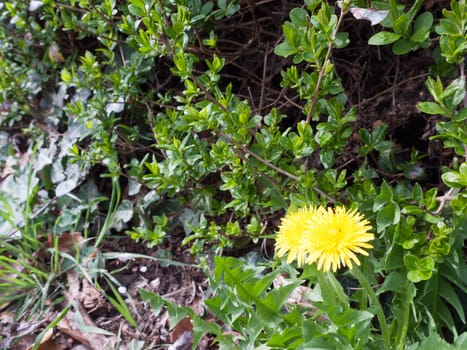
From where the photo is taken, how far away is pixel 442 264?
4.32ft

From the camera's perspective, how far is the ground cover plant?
4.01 ft

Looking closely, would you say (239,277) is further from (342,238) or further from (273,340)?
(342,238)

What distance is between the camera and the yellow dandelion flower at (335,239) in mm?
1046

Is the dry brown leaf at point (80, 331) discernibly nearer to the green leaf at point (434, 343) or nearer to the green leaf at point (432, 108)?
the green leaf at point (434, 343)

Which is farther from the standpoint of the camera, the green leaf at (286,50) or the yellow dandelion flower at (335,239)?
the green leaf at (286,50)

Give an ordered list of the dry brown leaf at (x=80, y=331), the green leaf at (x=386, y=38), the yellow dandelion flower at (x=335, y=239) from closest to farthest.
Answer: the yellow dandelion flower at (x=335, y=239), the green leaf at (x=386, y=38), the dry brown leaf at (x=80, y=331)

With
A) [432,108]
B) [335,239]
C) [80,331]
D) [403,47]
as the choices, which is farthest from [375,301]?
[80,331]

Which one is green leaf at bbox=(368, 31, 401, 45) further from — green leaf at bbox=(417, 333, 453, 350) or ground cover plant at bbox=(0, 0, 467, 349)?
green leaf at bbox=(417, 333, 453, 350)

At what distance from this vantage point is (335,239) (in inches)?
41.6

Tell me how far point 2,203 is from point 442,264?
1.77m

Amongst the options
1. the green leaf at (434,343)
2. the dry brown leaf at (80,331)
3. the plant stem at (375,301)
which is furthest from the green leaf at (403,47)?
the dry brown leaf at (80,331)

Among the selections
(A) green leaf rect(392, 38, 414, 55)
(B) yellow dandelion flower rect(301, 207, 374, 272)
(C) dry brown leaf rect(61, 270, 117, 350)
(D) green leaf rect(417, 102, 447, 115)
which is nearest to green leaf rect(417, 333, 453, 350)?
(B) yellow dandelion flower rect(301, 207, 374, 272)

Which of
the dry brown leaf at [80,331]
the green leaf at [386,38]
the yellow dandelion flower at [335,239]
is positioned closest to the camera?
the yellow dandelion flower at [335,239]

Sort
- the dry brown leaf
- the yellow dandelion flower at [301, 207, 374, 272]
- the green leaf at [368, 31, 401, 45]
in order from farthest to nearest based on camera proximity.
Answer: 1. the dry brown leaf
2. the green leaf at [368, 31, 401, 45]
3. the yellow dandelion flower at [301, 207, 374, 272]
